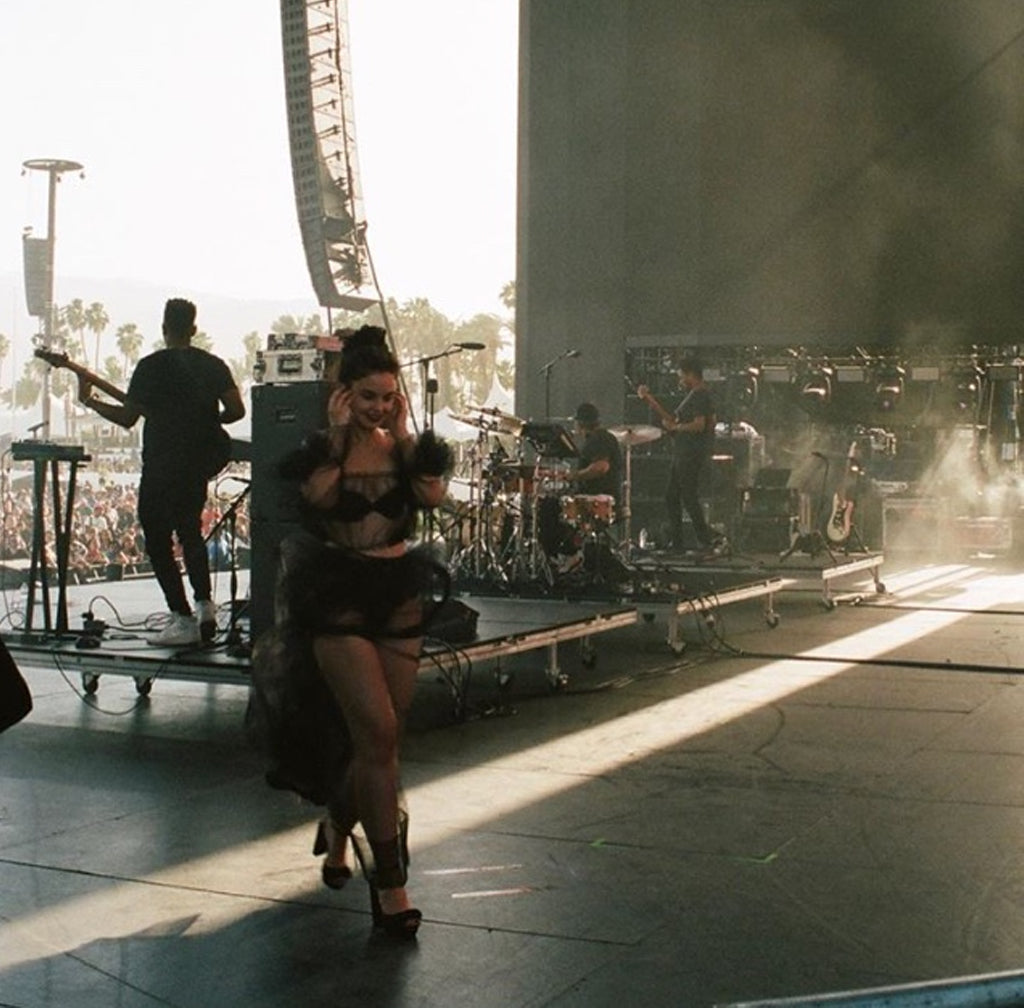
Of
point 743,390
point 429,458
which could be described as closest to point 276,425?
point 429,458

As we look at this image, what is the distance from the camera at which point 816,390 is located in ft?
61.4

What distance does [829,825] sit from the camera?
191 inches

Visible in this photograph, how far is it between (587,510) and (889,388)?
387 inches

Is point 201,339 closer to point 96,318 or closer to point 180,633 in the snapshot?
point 96,318

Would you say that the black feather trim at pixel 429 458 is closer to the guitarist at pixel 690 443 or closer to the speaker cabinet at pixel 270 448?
the speaker cabinet at pixel 270 448

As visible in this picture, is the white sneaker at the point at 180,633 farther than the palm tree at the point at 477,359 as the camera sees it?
No

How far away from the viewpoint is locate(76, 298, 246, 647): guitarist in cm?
654

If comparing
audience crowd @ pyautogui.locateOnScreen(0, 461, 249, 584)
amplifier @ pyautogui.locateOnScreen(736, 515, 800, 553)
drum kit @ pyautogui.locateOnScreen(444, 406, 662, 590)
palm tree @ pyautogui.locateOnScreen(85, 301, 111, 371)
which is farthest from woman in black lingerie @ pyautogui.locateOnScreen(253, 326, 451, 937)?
palm tree @ pyautogui.locateOnScreen(85, 301, 111, 371)

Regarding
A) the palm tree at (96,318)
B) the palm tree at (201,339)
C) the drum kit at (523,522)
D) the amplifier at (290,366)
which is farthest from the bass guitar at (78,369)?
the palm tree at (96,318)

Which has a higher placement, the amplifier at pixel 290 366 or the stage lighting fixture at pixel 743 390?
the stage lighting fixture at pixel 743 390

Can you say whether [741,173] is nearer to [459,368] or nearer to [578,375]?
[578,375]

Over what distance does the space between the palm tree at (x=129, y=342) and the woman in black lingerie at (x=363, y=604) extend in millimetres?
85686

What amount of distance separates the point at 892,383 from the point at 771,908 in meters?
16.1

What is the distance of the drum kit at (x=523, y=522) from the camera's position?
1023 cm
